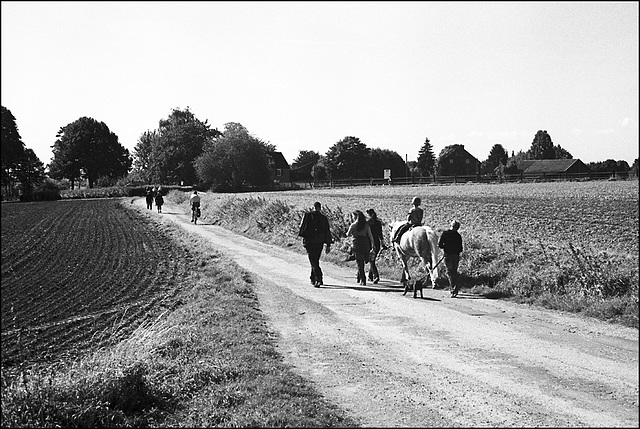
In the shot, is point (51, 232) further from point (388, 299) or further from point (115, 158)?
point (388, 299)

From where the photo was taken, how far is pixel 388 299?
1340 cm

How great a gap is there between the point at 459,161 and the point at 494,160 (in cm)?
598

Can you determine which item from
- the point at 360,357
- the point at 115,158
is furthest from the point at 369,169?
the point at 360,357

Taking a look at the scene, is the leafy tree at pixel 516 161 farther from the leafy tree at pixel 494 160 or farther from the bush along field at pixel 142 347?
the bush along field at pixel 142 347

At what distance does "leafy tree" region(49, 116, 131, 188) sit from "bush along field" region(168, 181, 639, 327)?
1225 centimetres

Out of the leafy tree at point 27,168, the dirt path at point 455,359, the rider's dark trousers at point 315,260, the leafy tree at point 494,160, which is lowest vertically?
the dirt path at point 455,359

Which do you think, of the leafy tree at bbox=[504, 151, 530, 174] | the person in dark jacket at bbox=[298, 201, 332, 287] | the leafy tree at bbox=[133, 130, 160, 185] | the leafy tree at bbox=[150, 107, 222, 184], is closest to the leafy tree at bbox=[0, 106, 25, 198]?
the person in dark jacket at bbox=[298, 201, 332, 287]

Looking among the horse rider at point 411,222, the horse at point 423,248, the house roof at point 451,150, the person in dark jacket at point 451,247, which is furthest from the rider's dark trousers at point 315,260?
the house roof at point 451,150

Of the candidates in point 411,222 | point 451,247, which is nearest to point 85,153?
point 411,222

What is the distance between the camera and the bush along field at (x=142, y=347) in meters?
6.69

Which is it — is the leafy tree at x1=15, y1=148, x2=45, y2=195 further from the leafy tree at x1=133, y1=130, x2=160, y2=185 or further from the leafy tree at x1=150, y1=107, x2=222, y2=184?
the leafy tree at x1=133, y1=130, x2=160, y2=185

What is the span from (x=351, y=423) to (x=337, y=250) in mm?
15193

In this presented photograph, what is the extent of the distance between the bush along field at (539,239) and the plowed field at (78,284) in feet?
18.3

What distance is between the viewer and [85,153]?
45.6m
